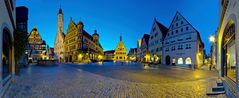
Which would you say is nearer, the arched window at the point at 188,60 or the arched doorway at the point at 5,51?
the arched doorway at the point at 5,51

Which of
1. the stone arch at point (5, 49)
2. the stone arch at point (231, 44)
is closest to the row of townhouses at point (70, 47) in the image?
the stone arch at point (5, 49)

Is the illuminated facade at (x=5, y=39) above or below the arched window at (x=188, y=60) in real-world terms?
above

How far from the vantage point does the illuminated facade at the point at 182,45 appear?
37.4 meters

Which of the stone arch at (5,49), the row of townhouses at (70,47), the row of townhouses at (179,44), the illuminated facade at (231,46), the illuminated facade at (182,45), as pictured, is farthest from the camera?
the row of townhouses at (70,47)

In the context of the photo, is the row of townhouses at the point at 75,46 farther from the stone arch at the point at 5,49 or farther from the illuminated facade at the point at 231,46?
the illuminated facade at the point at 231,46

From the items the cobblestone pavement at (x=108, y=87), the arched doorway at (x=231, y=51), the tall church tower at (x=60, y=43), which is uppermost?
the tall church tower at (x=60, y=43)

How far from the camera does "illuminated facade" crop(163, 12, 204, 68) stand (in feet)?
123

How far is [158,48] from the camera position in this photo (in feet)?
172

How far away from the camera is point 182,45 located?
132ft

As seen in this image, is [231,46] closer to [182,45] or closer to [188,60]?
[188,60]

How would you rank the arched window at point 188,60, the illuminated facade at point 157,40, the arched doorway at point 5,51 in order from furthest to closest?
1. the illuminated facade at point 157,40
2. the arched window at point 188,60
3. the arched doorway at point 5,51

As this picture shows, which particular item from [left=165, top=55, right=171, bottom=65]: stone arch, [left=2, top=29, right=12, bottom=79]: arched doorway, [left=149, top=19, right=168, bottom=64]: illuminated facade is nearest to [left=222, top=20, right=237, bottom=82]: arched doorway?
[left=2, top=29, right=12, bottom=79]: arched doorway

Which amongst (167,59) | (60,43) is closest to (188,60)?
(167,59)

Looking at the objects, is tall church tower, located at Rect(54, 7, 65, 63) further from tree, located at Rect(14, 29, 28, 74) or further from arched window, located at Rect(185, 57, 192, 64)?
tree, located at Rect(14, 29, 28, 74)
